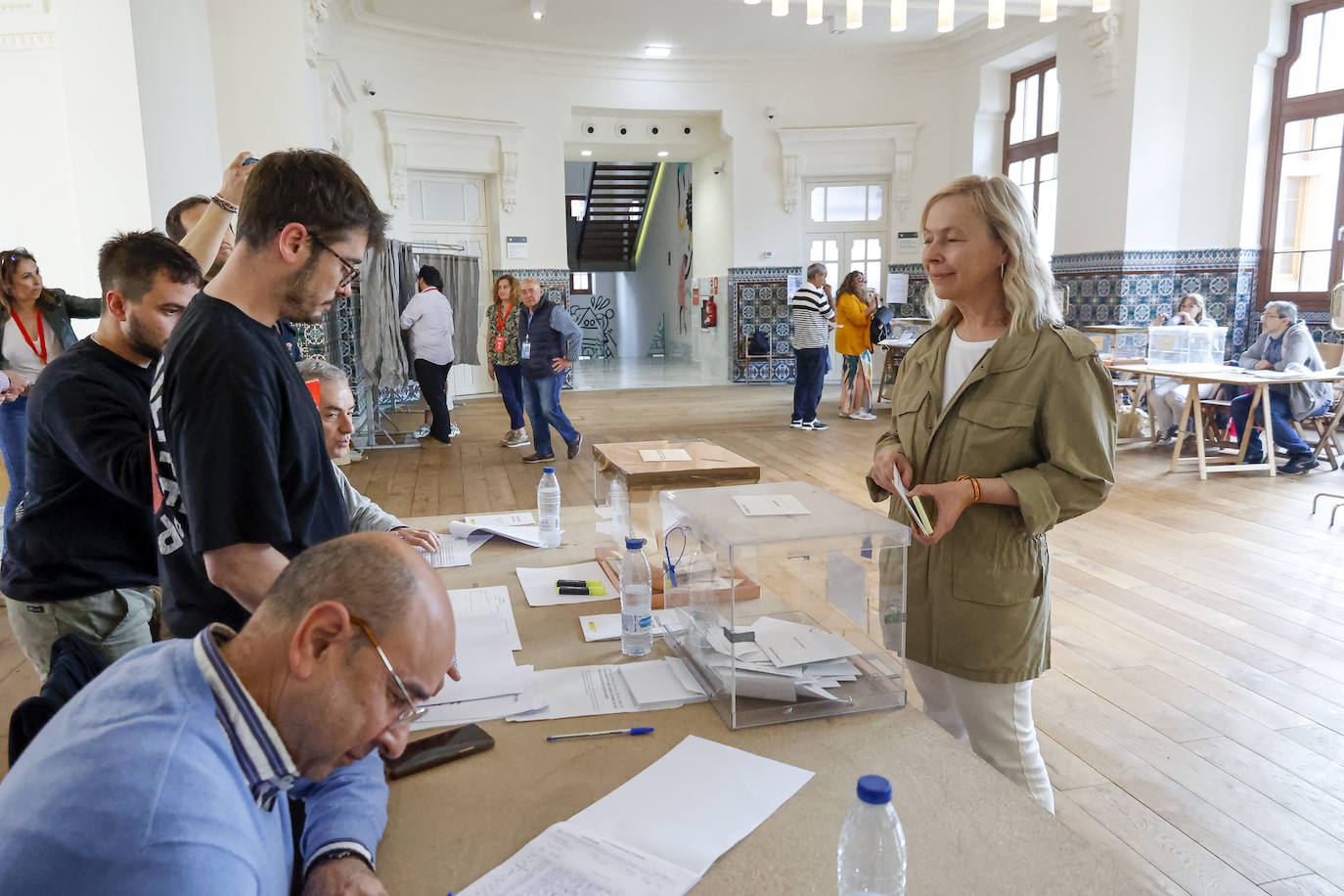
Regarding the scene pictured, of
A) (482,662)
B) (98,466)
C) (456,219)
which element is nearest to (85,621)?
(98,466)

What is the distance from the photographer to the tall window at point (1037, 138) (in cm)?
1045

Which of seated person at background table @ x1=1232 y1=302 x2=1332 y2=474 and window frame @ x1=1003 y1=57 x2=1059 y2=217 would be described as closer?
seated person at background table @ x1=1232 y1=302 x2=1332 y2=474

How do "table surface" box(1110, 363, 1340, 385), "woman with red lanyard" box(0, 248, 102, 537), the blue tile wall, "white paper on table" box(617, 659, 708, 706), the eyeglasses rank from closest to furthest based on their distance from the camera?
the eyeglasses
"white paper on table" box(617, 659, 708, 706)
"woman with red lanyard" box(0, 248, 102, 537)
"table surface" box(1110, 363, 1340, 385)
the blue tile wall

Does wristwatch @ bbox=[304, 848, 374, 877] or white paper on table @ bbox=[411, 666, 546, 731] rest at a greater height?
wristwatch @ bbox=[304, 848, 374, 877]

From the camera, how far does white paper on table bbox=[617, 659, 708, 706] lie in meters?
1.50

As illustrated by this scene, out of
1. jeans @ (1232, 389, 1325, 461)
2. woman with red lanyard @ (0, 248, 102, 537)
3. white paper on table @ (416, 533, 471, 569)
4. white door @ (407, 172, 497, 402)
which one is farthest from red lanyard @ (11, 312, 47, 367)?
jeans @ (1232, 389, 1325, 461)

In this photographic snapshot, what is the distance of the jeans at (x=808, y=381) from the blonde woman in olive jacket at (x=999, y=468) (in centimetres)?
677

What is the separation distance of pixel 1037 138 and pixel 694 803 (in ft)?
37.6

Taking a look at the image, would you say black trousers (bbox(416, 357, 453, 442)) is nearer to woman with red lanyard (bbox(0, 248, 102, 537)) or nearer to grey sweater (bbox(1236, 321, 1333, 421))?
woman with red lanyard (bbox(0, 248, 102, 537))

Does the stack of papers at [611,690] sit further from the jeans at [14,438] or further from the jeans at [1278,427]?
the jeans at [1278,427]

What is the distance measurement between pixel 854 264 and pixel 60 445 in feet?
38.4

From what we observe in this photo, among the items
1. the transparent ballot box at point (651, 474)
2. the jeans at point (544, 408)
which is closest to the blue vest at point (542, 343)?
the jeans at point (544, 408)

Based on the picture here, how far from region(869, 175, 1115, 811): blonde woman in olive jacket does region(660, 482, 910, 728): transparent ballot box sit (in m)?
0.17

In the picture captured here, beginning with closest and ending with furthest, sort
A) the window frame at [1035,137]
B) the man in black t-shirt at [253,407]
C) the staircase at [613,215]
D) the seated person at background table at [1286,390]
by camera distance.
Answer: the man in black t-shirt at [253,407] → the seated person at background table at [1286,390] → the window frame at [1035,137] → the staircase at [613,215]
